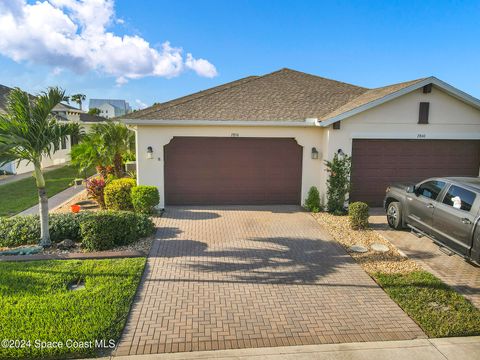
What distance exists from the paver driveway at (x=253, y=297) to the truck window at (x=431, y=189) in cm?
251

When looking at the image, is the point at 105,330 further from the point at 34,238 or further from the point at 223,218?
the point at 223,218

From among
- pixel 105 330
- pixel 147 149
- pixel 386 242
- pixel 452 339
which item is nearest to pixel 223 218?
pixel 147 149

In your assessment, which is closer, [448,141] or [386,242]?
[386,242]

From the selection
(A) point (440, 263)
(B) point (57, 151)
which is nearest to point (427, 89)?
(A) point (440, 263)

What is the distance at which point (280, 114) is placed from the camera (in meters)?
13.0

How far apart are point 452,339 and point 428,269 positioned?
264 cm

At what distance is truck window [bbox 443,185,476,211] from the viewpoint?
24.0 ft

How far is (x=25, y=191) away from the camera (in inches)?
624

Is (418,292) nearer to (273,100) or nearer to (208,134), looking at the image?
(208,134)

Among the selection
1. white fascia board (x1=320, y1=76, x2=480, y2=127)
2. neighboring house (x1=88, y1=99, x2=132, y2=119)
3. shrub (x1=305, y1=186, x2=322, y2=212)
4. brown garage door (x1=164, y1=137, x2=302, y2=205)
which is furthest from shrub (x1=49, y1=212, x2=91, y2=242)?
neighboring house (x1=88, y1=99, x2=132, y2=119)

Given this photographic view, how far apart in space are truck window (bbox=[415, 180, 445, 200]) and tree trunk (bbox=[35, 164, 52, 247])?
9.13m

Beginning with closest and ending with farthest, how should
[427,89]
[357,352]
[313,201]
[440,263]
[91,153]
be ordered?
1. [357,352]
2. [440,263]
3. [427,89]
4. [313,201]
5. [91,153]

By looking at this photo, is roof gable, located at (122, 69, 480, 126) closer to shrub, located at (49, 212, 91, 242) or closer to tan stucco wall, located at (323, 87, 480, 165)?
tan stucco wall, located at (323, 87, 480, 165)

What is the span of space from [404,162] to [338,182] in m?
2.81
